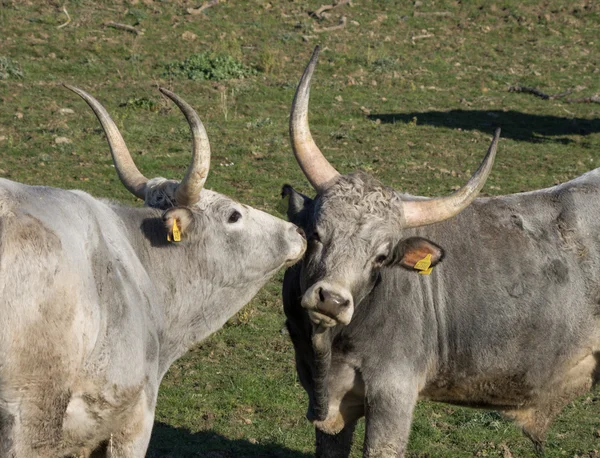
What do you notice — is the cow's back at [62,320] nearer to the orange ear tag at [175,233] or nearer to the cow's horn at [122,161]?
the orange ear tag at [175,233]

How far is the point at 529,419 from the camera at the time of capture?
6.61 m

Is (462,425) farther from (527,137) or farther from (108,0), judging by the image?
(108,0)

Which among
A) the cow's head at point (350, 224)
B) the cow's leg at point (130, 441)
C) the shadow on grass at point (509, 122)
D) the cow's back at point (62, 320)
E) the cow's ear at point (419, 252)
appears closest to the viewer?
the cow's back at point (62, 320)

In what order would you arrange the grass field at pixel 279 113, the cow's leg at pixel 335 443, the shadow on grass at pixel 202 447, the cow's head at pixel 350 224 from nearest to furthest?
the cow's head at pixel 350 224, the cow's leg at pixel 335 443, the shadow on grass at pixel 202 447, the grass field at pixel 279 113

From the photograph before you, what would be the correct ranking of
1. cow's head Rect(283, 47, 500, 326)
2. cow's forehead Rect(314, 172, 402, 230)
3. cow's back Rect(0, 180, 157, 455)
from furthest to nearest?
cow's forehead Rect(314, 172, 402, 230)
cow's head Rect(283, 47, 500, 326)
cow's back Rect(0, 180, 157, 455)

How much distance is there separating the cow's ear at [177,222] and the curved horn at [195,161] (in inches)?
4.8

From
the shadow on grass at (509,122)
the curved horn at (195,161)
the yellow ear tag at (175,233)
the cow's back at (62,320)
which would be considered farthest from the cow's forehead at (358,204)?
the shadow on grass at (509,122)

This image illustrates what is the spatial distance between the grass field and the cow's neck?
1.71 meters

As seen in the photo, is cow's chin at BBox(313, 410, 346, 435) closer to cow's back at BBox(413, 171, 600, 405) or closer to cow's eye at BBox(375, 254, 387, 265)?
cow's back at BBox(413, 171, 600, 405)

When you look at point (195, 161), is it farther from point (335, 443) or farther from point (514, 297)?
point (514, 297)

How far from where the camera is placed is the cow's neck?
543 cm

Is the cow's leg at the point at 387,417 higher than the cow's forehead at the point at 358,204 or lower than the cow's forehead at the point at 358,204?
lower

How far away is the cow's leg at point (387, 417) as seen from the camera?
229 inches

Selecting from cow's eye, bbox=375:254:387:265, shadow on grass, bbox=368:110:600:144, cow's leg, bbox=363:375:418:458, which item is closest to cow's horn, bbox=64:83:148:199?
cow's eye, bbox=375:254:387:265
